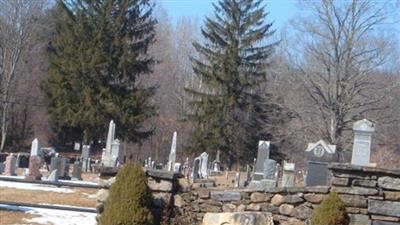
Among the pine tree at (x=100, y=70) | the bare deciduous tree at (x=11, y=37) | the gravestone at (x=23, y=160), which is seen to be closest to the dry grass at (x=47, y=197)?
the gravestone at (x=23, y=160)

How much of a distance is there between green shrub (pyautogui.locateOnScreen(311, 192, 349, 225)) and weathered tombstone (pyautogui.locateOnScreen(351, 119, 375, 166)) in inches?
263

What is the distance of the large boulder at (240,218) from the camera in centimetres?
793

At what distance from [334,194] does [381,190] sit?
58 centimetres

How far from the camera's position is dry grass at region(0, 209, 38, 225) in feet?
35.8

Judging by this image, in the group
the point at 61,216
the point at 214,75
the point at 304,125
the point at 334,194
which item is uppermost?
the point at 214,75

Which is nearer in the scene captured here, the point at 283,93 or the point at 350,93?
the point at 350,93

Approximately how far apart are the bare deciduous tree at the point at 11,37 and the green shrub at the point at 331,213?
36048 millimetres

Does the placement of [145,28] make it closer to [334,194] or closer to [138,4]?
[138,4]

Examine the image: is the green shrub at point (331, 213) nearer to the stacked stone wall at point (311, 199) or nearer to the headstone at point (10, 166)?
the stacked stone wall at point (311, 199)

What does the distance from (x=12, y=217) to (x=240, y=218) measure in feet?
16.7

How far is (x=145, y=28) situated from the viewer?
43.0 metres

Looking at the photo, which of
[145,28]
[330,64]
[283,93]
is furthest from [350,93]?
[145,28]

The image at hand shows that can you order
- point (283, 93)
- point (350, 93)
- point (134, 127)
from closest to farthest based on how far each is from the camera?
point (350, 93) < point (283, 93) < point (134, 127)

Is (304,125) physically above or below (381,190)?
above
